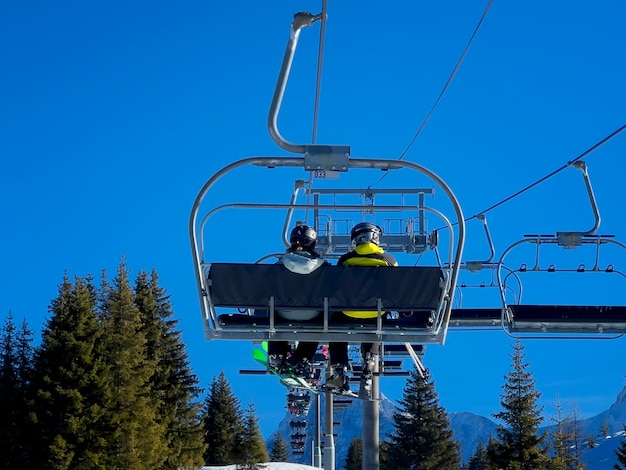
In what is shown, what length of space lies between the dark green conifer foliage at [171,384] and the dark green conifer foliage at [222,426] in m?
8.86

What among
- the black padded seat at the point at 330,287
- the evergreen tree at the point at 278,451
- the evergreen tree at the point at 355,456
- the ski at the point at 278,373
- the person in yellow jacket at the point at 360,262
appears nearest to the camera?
the black padded seat at the point at 330,287

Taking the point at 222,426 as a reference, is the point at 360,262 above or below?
below

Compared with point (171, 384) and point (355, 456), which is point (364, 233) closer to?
point (171, 384)

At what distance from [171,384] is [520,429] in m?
18.1

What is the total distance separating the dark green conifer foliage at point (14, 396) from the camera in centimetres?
4391

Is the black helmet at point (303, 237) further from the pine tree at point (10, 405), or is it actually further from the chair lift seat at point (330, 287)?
the pine tree at point (10, 405)

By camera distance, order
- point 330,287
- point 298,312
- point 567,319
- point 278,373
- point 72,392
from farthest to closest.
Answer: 1. point 72,392
2. point 567,319
3. point 278,373
4. point 298,312
5. point 330,287

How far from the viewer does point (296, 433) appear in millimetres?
69188

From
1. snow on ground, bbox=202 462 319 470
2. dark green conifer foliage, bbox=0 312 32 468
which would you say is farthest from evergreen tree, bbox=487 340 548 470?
dark green conifer foliage, bbox=0 312 32 468

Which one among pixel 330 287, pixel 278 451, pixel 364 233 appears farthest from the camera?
pixel 278 451

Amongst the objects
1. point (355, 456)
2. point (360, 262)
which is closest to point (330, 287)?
point (360, 262)

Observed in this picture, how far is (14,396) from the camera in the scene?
161ft

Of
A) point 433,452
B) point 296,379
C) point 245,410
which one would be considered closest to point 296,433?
point 245,410

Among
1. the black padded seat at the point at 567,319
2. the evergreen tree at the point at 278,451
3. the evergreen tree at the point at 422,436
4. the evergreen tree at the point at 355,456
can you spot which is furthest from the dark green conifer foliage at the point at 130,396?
the evergreen tree at the point at 278,451
